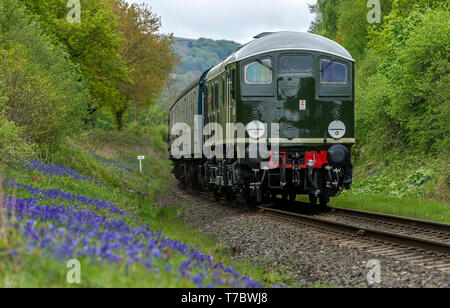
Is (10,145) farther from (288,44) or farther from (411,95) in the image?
(411,95)

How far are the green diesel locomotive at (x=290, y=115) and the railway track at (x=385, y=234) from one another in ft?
2.50

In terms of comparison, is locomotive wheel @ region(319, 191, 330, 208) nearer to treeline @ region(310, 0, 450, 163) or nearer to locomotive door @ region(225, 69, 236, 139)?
locomotive door @ region(225, 69, 236, 139)

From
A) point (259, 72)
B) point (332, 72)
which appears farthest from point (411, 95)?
point (259, 72)

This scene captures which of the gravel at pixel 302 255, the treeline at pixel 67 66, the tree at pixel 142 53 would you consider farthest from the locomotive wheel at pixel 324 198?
the tree at pixel 142 53

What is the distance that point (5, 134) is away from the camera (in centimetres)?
1109

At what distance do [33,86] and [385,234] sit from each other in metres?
10.2

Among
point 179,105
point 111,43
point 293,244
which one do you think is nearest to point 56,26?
point 111,43

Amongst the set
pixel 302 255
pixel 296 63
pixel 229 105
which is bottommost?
pixel 302 255

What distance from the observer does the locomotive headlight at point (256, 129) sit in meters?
13.1

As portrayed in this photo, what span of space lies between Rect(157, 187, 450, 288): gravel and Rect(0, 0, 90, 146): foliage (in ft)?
17.1

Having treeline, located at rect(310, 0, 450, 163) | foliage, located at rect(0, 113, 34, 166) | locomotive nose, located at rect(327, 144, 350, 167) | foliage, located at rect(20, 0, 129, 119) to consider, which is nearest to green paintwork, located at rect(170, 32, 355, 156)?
locomotive nose, located at rect(327, 144, 350, 167)

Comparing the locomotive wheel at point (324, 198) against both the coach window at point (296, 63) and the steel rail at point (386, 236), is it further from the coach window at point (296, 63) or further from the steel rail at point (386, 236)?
the coach window at point (296, 63)

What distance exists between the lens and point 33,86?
15016 millimetres

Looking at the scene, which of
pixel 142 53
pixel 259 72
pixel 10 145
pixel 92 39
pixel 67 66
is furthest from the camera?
pixel 142 53
